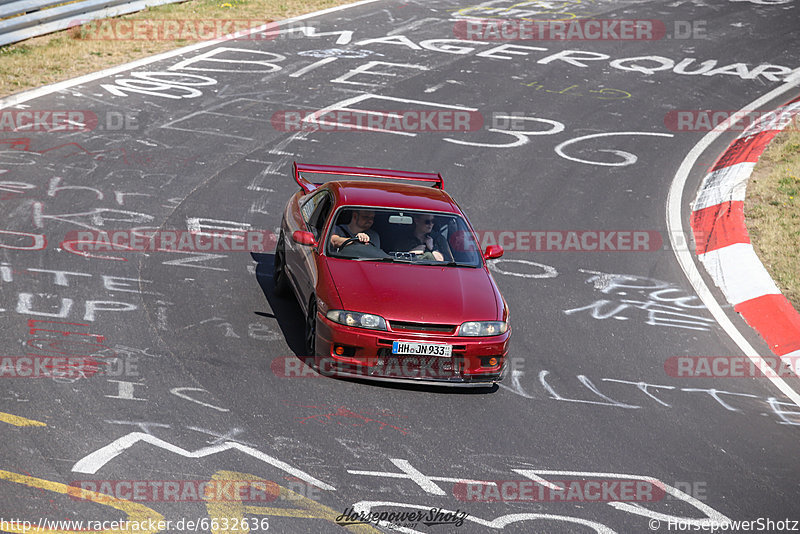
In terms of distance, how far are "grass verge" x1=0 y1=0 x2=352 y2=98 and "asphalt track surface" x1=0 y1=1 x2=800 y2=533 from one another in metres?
0.84

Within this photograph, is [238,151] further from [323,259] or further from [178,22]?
[178,22]

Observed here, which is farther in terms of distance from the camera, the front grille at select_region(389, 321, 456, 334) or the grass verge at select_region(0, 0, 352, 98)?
the grass verge at select_region(0, 0, 352, 98)

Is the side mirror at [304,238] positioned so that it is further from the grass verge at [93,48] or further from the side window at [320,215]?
the grass verge at [93,48]

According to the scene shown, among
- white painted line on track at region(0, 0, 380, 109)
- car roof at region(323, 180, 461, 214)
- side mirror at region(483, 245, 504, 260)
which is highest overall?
white painted line on track at region(0, 0, 380, 109)

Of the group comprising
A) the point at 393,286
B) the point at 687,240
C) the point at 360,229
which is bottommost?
the point at 687,240

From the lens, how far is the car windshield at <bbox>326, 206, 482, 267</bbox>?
8.95 m

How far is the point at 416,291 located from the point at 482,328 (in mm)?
676

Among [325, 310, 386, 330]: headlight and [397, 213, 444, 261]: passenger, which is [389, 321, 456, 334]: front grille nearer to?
[325, 310, 386, 330]: headlight

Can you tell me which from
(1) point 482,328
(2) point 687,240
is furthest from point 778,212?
(1) point 482,328

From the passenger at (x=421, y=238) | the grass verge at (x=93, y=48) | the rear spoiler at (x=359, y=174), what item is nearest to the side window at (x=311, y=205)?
the rear spoiler at (x=359, y=174)

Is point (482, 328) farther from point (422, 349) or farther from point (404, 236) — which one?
point (404, 236)

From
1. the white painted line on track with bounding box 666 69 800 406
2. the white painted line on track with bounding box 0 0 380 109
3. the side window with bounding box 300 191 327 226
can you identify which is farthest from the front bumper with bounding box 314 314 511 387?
the white painted line on track with bounding box 0 0 380 109

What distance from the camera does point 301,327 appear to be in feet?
29.9

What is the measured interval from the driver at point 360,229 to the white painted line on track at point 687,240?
388 centimetres
